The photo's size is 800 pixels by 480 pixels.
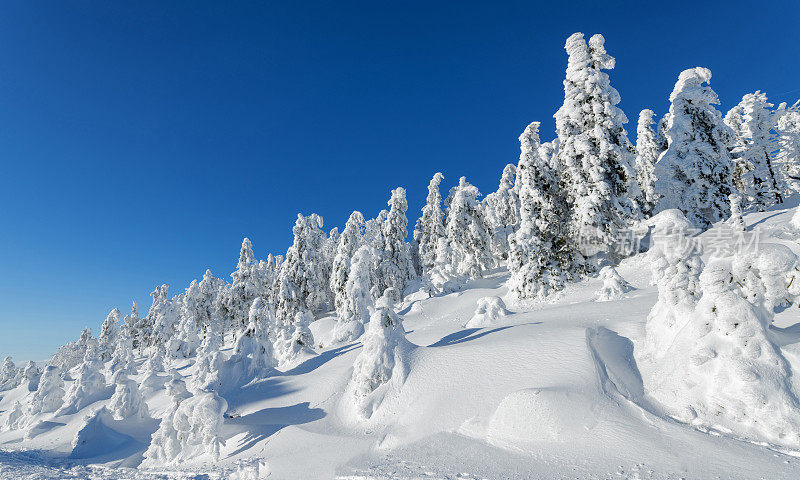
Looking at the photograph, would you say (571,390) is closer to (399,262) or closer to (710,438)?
(710,438)

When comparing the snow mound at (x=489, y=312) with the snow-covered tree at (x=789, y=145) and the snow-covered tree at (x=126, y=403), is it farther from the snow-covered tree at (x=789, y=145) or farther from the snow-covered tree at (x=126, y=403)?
the snow-covered tree at (x=789, y=145)

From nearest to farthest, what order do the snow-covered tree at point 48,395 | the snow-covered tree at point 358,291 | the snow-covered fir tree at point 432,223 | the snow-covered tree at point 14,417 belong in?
the snow-covered tree at point 48,395 < the snow-covered tree at point 14,417 < the snow-covered tree at point 358,291 < the snow-covered fir tree at point 432,223

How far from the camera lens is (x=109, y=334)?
55.0m

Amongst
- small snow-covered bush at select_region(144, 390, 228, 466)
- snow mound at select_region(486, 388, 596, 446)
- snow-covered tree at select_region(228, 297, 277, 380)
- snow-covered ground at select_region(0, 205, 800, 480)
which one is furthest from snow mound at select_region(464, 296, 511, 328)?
small snow-covered bush at select_region(144, 390, 228, 466)

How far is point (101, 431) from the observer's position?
12.2 metres

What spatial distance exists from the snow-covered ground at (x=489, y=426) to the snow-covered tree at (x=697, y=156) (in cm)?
1658

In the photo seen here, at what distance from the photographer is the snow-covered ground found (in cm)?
527

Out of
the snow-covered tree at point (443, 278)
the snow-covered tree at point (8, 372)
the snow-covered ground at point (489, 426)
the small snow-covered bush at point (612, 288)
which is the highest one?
the snow-covered tree at point (8, 372)

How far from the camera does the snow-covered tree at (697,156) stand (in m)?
23.1

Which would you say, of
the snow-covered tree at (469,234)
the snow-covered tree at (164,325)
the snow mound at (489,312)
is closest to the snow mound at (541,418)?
the snow mound at (489,312)

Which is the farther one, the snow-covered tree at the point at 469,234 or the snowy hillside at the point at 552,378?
the snow-covered tree at the point at 469,234

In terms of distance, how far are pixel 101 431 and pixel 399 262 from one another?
27.5 metres

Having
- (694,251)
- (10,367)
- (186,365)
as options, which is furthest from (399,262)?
(10,367)

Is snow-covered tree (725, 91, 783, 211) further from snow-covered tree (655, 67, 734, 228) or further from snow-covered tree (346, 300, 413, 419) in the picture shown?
snow-covered tree (346, 300, 413, 419)
